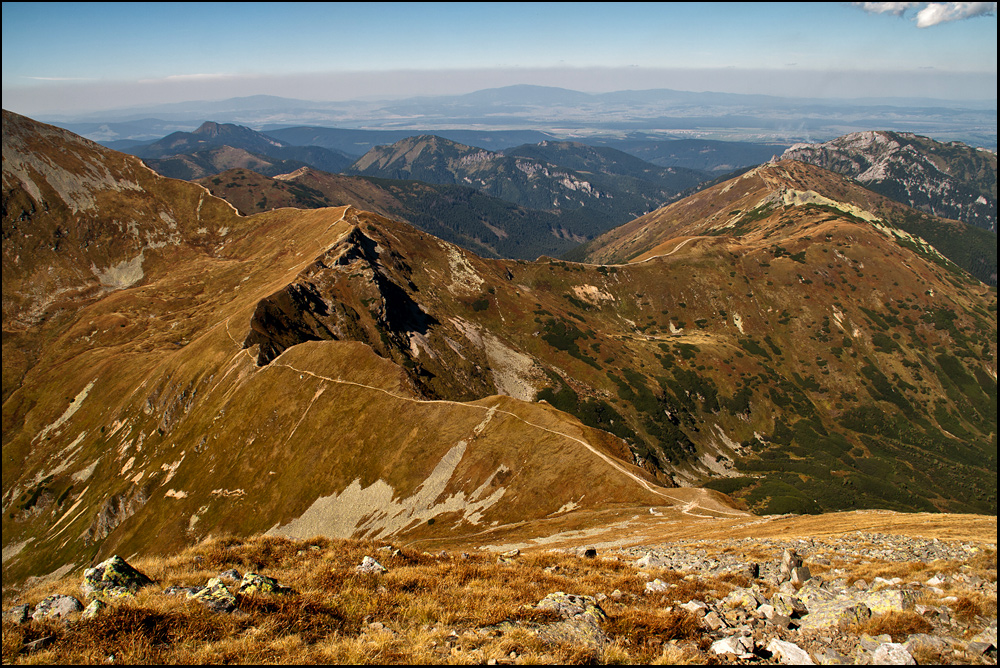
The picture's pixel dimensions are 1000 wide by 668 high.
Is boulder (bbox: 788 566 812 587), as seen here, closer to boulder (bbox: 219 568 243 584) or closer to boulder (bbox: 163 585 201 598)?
boulder (bbox: 219 568 243 584)

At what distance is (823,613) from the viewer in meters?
19.8

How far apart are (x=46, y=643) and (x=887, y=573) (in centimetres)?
3749

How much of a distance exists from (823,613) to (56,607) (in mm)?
29943

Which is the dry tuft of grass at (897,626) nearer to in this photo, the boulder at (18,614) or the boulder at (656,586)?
the boulder at (656,586)

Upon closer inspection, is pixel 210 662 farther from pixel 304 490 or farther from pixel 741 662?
pixel 304 490

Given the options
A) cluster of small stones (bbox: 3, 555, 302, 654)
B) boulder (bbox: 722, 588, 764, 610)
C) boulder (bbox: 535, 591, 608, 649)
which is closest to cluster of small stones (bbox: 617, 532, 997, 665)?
boulder (bbox: 722, 588, 764, 610)

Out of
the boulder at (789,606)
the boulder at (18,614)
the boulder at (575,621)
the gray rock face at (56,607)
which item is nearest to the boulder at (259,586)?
the gray rock face at (56,607)

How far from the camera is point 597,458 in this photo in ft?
276

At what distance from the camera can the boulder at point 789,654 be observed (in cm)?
1636

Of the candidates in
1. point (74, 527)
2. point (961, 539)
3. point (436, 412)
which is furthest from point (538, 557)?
point (74, 527)

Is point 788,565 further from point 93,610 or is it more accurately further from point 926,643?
point 93,610

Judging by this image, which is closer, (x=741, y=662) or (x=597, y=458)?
(x=741, y=662)

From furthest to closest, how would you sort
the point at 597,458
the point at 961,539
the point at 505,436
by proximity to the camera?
the point at 505,436, the point at 597,458, the point at 961,539

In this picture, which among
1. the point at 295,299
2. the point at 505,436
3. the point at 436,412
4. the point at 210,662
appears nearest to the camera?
the point at 210,662
